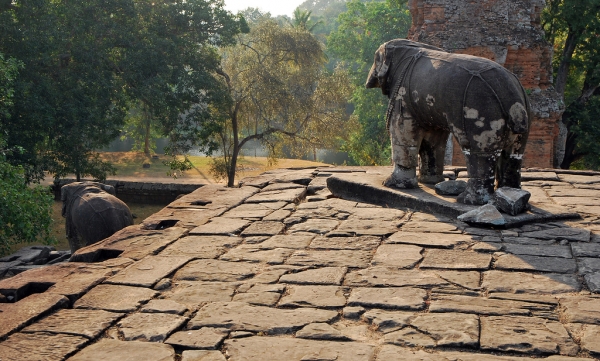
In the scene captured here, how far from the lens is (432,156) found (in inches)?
260

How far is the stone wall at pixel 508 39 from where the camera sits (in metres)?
12.7

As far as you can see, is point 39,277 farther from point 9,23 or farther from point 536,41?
point 536,41

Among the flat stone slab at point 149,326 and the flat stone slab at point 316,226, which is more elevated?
the flat stone slab at point 316,226

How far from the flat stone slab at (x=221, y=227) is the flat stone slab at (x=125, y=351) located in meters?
2.16

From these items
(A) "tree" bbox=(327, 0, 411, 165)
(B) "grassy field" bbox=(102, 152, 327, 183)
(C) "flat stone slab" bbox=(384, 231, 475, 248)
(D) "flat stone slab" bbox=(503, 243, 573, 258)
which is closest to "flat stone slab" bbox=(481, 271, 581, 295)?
(D) "flat stone slab" bbox=(503, 243, 573, 258)

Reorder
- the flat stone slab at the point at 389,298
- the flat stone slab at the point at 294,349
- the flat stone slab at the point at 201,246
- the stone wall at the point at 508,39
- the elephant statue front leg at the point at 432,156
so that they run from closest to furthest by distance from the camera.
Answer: the flat stone slab at the point at 294,349 → the flat stone slab at the point at 389,298 → the flat stone slab at the point at 201,246 → the elephant statue front leg at the point at 432,156 → the stone wall at the point at 508,39

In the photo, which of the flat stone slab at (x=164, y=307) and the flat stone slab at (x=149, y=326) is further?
the flat stone slab at (x=164, y=307)

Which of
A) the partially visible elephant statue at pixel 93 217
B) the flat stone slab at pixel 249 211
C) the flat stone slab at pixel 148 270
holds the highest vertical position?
the flat stone slab at pixel 249 211

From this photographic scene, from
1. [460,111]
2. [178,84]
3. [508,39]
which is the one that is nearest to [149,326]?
[460,111]

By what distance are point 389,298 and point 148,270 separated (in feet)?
5.25

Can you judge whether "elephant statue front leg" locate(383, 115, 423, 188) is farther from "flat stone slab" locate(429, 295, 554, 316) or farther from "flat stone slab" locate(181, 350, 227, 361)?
"flat stone slab" locate(181, 350, 227, 361)

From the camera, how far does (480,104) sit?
17.5 feet

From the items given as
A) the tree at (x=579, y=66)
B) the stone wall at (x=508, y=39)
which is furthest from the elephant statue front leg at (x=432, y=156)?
the tree at (x=579, y=66)

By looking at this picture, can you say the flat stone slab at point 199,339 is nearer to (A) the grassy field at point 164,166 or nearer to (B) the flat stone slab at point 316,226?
(B) the flat stone slab at point 316,226
